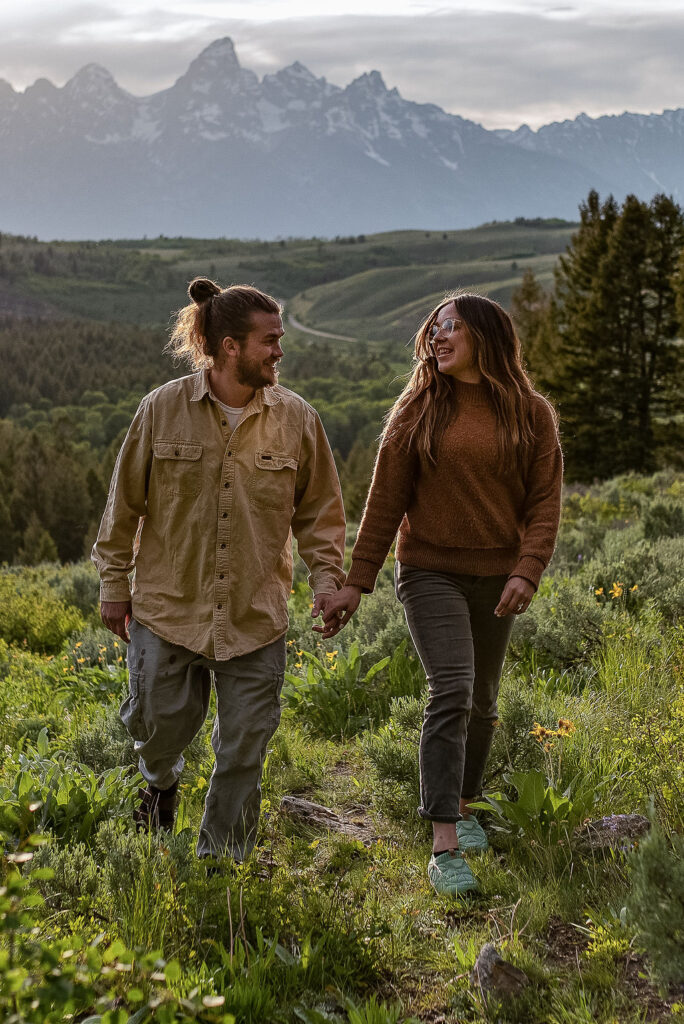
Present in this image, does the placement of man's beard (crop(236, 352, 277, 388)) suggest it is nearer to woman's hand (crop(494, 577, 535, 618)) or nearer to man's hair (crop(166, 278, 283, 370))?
man's hair (crop(166, 278, 283, 370))

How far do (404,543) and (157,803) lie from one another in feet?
4.51

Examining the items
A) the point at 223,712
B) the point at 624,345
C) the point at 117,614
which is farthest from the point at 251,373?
the point at 624,345

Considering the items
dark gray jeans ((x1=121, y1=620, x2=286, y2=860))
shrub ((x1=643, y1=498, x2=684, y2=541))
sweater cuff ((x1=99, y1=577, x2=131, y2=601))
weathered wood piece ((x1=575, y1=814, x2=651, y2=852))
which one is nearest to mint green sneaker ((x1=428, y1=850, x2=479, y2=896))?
weathered wood piece ((x1=575, y1=814, x2=651, y2=852))

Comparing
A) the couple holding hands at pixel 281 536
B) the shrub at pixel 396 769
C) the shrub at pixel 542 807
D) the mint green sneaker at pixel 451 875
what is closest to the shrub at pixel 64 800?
the couple holding hands at pixel 281 536

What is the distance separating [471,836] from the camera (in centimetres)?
368

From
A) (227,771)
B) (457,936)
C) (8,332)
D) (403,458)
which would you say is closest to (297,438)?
(403,458)

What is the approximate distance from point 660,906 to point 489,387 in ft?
6.58

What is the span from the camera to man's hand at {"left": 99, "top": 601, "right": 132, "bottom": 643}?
3.59 m

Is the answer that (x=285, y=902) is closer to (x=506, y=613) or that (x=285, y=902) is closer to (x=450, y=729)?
(x=450, y=729)

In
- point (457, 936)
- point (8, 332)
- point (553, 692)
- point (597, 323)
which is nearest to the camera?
point (457, 936)

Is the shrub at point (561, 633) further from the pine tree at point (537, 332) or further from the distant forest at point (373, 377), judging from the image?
the pine tree at point (537, 332)

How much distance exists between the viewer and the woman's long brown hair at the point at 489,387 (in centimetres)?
365

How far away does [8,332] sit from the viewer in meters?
147

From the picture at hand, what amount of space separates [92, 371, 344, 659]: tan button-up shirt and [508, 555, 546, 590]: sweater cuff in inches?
28.7
